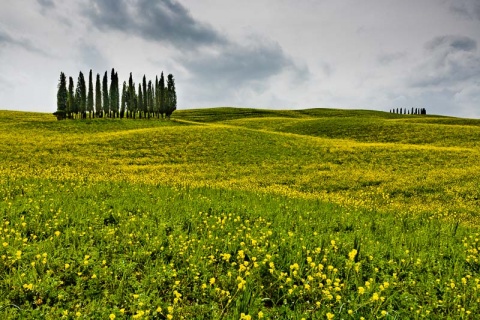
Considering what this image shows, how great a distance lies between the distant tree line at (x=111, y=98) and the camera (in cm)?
8119

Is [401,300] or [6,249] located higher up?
[6,249]

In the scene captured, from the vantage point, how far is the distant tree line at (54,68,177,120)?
81188 millimetres

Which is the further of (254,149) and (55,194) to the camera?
(254,149)

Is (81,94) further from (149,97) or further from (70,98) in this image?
(149,97)

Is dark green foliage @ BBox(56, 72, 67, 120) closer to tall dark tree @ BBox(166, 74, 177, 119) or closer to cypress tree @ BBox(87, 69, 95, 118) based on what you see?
cypress tree @ BBox(87, 69, 95, 118)

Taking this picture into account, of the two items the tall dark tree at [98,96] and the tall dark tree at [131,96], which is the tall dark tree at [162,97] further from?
the tall dark tree at [98,96]

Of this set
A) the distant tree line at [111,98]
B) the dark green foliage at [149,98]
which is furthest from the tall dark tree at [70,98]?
the dark green foliage at [149,98]

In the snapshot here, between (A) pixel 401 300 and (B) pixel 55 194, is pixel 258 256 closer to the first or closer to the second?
(A) pixel 401 300

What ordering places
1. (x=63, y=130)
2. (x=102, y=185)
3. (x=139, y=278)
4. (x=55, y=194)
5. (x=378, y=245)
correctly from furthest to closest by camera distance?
(x=63, y=130), (x=102, y=185), (x=55, y=194), (x=378, y=245), (x=139, y=278)

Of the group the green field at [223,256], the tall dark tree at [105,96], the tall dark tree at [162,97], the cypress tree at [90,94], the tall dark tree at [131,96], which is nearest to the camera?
the green field at [223,256]

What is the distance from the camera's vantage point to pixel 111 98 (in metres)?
84.9

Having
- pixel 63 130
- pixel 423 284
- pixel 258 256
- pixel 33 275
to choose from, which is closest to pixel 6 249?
pixel 33 275

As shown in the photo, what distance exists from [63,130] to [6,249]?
47.6 meters

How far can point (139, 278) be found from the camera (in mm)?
5805
